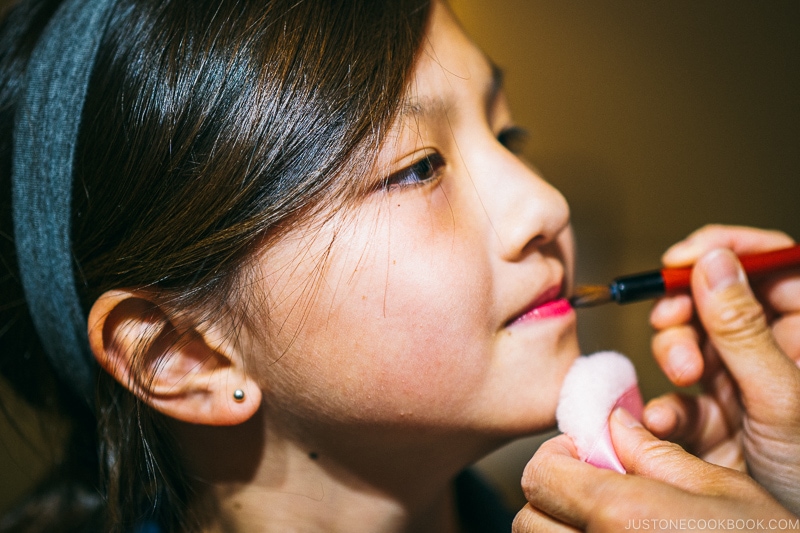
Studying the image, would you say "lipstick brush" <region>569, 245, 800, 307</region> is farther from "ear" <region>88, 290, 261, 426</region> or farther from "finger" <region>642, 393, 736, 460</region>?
"ear" <region>88, 290, 261, 426</region>

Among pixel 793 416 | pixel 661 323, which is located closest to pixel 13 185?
pixel 661 323

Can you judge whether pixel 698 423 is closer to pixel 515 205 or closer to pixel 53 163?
pixel 515 205

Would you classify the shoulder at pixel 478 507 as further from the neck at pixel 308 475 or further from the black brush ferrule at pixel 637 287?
the black brush ferrule at pixel 637 287

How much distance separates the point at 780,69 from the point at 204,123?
1.09 m

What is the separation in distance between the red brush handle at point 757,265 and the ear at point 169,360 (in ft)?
1.85

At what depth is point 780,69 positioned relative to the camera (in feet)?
3.58

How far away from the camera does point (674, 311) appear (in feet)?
2.69

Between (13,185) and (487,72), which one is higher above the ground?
(487,72)

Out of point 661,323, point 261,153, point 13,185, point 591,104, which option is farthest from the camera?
point 591,104

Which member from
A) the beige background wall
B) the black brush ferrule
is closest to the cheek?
the black brush ferrule

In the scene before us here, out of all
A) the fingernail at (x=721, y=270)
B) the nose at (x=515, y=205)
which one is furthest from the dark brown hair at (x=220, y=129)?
the fingernail at (x=721, y=270)

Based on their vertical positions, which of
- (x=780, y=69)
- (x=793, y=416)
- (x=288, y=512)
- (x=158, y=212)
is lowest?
(x=288, y=512)

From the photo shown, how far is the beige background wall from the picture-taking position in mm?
1055

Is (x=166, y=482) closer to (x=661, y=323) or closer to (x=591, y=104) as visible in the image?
(x=661, y=323)
